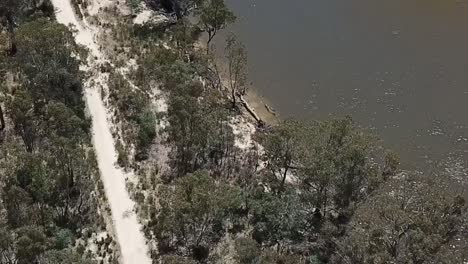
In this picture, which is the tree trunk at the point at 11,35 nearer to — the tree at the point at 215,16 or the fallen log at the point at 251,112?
the tree at the point at 215,16

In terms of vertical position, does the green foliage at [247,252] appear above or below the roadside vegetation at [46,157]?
below

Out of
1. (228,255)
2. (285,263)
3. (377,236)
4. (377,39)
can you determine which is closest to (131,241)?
(228,255)

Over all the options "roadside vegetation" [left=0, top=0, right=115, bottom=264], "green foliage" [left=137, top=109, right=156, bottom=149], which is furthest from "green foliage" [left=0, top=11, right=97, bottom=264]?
"green foliage" [left=137, top=109, right=156, bottom=149]

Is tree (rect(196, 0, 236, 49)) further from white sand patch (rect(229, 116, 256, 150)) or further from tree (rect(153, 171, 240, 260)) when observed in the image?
tree (rect(153, 171, 240, 260))

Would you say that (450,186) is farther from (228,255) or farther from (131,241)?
(131,241)

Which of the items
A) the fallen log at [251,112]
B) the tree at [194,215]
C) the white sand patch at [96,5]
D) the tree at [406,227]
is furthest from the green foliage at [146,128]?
the white sand patch at [96,5]

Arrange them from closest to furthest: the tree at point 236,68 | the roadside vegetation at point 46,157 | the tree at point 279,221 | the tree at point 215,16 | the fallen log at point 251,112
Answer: the roadside vegetation at point 46,157, the tree at point 279,221, the fallen log at point 251,112, the tree at point 236,68, the tree at point 215,16
